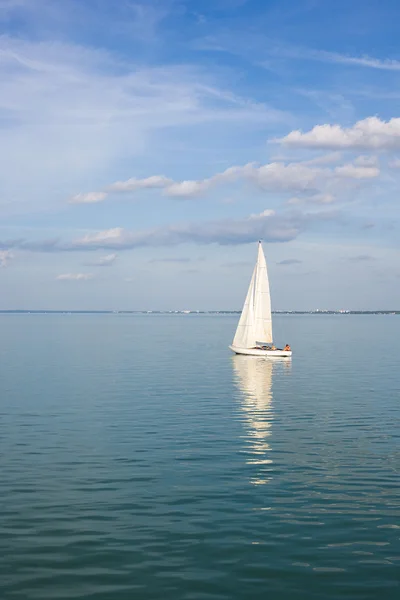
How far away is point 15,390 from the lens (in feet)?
211

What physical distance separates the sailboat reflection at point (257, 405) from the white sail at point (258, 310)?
498 cm

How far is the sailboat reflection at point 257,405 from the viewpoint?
114 ft

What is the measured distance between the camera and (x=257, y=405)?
56.5m

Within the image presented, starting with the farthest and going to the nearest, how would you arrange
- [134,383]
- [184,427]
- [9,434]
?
[134,383]
[184,427]
[9,434]

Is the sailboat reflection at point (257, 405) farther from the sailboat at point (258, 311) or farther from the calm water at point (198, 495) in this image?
the sailboat at point (258, 311)

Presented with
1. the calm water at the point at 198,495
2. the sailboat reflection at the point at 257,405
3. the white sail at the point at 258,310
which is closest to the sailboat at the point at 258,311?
the white sail at the point at 258,310

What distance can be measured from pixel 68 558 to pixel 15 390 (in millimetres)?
44855

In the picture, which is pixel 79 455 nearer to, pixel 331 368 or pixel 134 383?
pixel 134 383

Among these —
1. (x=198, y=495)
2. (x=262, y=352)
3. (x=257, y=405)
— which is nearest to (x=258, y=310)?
(x=262, y=352)

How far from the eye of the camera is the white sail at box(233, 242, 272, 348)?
112000 millimetres

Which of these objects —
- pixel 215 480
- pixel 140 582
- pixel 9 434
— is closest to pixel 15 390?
pixel 9 434

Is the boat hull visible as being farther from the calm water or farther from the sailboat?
the calm water

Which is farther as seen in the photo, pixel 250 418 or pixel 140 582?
pixel 250 418

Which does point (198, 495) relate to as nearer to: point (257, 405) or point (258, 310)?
point (257, 405)
